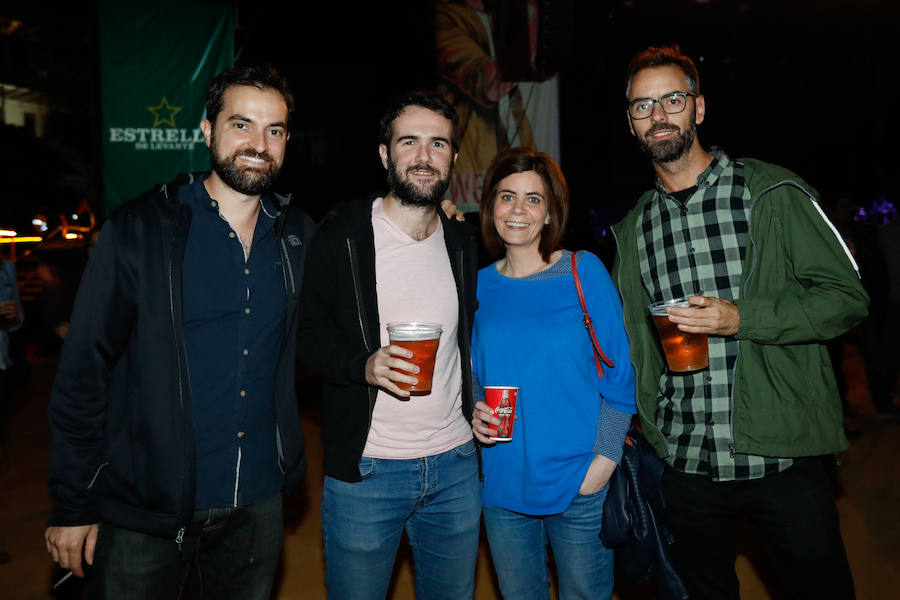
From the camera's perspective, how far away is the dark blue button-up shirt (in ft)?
6.66

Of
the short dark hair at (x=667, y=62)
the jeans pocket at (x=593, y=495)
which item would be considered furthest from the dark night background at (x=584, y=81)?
the jeans pocket at (x=593, y=495)

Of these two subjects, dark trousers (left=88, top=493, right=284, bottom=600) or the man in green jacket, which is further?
the man in green jacket

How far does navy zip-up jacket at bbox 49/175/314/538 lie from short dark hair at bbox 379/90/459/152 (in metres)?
0.97

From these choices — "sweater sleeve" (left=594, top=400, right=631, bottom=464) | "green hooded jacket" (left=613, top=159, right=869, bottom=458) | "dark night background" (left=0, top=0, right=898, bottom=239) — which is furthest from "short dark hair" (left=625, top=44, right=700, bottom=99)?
"dark night background" (left=0, top=0, right=898, bottom=239)

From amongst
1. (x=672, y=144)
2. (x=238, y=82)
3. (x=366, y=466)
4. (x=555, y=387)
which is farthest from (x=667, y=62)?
Answer: (x=366, y=466)

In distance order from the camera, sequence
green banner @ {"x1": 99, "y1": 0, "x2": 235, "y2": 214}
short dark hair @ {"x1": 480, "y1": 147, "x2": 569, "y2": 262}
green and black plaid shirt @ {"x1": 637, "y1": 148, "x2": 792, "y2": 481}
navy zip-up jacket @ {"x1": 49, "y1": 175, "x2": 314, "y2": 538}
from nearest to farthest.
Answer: navy zip-up jacket @ {"x1": 49, "y1": 175, "x2": 314, "y2": 538}
green and black plaid shirt @ {"x1": 637, "y1": 148, "x2": 792, "y2": 481}
short dark hair @ {"x1": 480, "y1": 147, "x2": 569, "y2": 262}
green banner @ {"x1": 99, "y1": 0, "x2": 235, "y2": 214}

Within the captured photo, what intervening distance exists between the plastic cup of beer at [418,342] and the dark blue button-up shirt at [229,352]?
21.8 inches

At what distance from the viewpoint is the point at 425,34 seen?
8727 mm

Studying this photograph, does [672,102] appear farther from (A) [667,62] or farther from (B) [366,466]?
(B) [366,466]

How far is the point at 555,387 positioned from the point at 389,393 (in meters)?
0.70

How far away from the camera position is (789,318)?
6.80ft

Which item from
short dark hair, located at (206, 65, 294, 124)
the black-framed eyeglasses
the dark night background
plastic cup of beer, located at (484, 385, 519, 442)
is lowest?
plastic cup of beer, located at (484, 385, 519, 442)

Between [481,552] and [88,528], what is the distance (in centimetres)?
307

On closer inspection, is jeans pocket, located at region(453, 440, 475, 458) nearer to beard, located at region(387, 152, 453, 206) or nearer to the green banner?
beard, located at region(387, 152, 453, 206)
